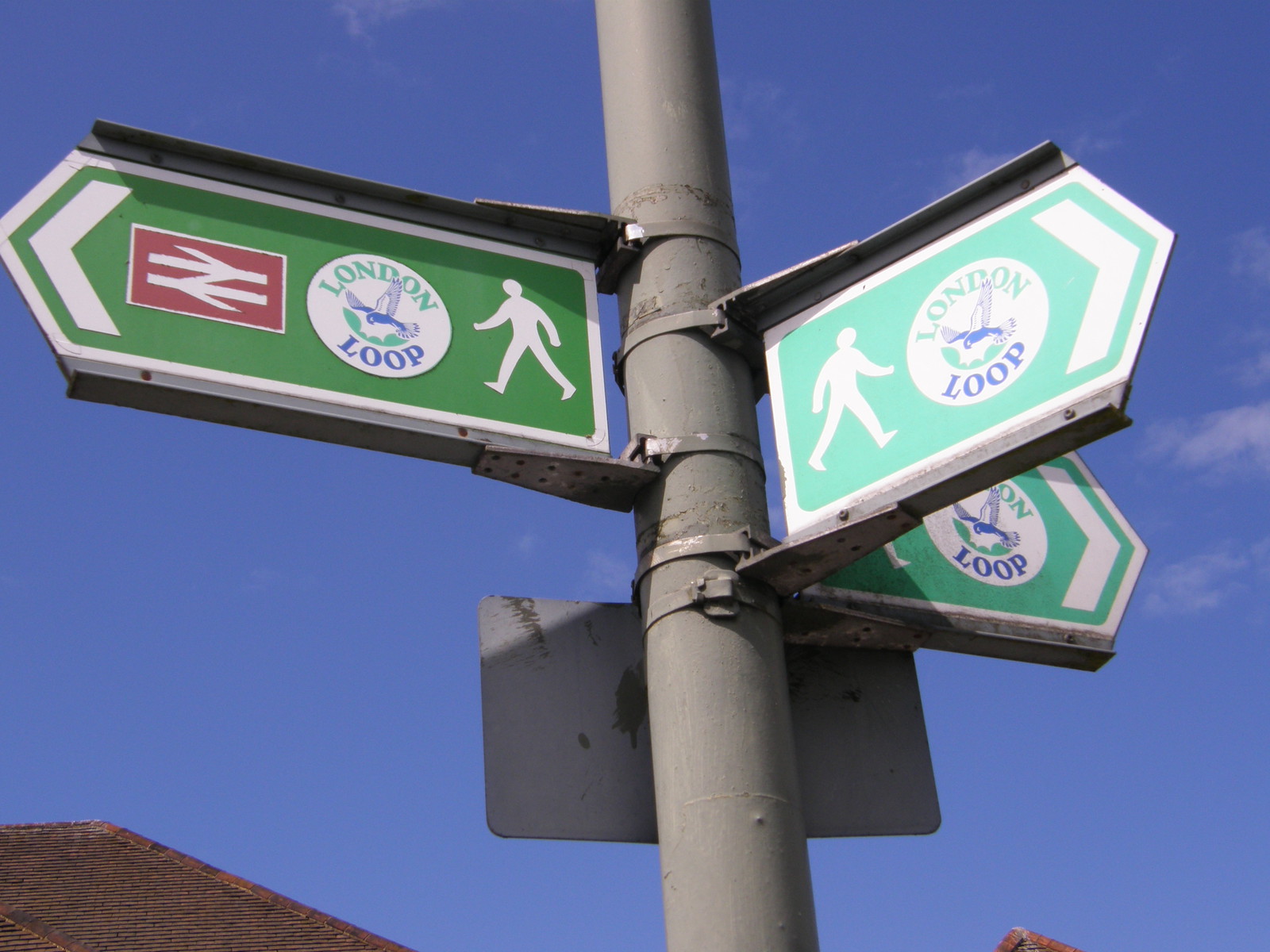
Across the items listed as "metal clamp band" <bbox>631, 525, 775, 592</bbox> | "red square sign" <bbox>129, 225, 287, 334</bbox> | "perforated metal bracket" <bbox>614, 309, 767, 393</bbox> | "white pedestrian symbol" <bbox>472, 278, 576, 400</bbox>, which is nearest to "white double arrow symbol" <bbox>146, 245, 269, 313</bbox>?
"red square sign" <bbox>129, 225, 287, 334</bbox>

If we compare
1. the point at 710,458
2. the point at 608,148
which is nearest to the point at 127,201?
the point at 608,148

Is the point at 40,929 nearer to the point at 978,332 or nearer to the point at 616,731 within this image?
the point at 616,731

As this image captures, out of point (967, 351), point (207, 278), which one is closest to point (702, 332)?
point (967, 351)

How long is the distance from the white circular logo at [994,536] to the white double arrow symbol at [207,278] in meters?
1.78

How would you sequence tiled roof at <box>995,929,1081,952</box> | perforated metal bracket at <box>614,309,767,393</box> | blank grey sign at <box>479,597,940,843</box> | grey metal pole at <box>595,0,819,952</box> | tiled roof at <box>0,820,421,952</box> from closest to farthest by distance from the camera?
grey metal pole at <box>595,0,819,952</box>
blank grey sign at <box>479,597,940,843</box>
perforated metal bracket at <box>614,309,767,393</box>
tiled roof at <box>995,929,1081,952</box>
tiled roof at <box>0,820,421,952</box>

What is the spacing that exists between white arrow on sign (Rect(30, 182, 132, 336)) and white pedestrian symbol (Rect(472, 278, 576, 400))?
880 mm

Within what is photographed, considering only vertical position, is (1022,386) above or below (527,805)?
above

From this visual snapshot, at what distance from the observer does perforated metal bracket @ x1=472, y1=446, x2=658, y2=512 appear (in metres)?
3.41

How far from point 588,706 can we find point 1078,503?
62.1 inches

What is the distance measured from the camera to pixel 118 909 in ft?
49.9

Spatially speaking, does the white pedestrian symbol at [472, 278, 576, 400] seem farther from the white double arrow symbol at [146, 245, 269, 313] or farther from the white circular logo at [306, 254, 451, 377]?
the white double arrow symbol at [146, 245, 269, 313]

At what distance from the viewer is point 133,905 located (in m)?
15.4

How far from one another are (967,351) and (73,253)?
1980 millimetres

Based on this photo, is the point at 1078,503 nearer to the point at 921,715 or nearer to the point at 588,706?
the point at 921,715
